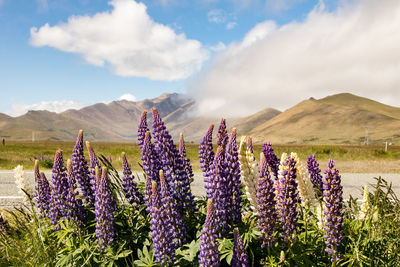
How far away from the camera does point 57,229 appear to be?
391cm

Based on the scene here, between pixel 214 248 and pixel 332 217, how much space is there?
4.04ft

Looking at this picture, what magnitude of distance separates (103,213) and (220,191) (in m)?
1.25

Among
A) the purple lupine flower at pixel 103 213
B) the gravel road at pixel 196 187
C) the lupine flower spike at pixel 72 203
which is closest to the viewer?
the purple lupine flower at pixel 103 213

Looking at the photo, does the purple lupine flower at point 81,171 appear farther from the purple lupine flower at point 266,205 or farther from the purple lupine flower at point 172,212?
the purple lupine flower at point 266,205

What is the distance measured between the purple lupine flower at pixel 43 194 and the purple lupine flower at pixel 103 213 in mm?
1191

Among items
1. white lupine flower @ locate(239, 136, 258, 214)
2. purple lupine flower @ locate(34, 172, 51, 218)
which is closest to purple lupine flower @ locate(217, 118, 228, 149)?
white lupine flower @ locate(239, 136, 258, 214)

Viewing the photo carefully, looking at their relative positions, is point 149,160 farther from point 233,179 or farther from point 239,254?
point 239,254

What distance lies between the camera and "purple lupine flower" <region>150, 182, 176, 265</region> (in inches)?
118

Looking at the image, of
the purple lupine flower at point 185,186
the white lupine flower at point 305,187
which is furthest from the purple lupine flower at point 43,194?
the white lupine flower at point 305,187

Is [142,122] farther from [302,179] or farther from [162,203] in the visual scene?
[302,179]

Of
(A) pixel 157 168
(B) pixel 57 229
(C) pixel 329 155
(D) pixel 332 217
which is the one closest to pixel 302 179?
(D) pixel 332 217

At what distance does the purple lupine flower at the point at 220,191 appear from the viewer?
305 centimetres

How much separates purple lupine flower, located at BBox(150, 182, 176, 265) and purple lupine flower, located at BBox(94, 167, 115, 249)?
545 millimetres

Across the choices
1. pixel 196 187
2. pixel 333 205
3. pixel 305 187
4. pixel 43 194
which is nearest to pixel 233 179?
pixel 333 205
